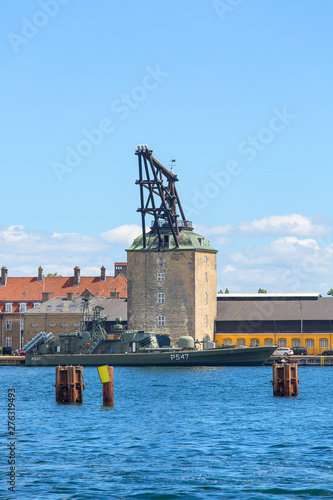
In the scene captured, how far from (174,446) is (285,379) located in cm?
1767

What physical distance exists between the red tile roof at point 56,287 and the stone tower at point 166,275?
1223 inches

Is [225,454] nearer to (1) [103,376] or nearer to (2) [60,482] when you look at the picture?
(2) [60,482]

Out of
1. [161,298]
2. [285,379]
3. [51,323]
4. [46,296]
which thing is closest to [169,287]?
[161,298]

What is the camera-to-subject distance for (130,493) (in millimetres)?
23625

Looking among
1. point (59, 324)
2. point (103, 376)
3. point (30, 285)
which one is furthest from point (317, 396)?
point (30, 285)

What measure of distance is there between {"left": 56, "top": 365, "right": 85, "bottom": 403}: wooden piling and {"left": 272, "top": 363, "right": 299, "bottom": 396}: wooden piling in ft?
35.7

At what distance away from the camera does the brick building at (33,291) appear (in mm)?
129875

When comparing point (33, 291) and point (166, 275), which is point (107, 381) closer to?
point (166, 275)

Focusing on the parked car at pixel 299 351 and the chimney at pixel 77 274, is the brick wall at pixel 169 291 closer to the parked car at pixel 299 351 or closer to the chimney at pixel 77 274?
the parked car at pixel 299 351

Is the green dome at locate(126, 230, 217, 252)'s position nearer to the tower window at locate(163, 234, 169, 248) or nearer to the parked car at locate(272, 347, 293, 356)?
the tower window at locate(163, 234, 169, 248)

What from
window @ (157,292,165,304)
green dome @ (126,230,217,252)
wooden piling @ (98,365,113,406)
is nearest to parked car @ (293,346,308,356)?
green dome @ (126,230,217,252)

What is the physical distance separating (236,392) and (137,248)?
5110cm

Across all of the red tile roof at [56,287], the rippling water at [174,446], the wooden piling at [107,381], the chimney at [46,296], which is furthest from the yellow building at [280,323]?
the wooden piling at [107,381]

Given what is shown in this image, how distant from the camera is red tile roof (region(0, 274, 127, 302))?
136m
